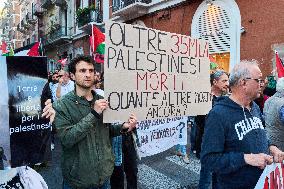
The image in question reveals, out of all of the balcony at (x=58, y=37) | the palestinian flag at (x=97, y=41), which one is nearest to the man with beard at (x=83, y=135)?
the palestinian flag at (x=97, y=41)

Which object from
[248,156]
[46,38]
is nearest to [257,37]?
[248,156]

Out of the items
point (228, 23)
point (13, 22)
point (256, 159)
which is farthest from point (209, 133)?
point (13, 22)

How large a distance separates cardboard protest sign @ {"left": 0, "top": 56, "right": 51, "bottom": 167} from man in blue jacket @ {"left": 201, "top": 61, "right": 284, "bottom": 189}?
1.12 m

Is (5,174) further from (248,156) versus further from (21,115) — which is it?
(248,156)

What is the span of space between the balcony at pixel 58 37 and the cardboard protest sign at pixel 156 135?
22.1 metres

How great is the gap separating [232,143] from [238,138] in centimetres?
5

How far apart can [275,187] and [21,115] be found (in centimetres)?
196

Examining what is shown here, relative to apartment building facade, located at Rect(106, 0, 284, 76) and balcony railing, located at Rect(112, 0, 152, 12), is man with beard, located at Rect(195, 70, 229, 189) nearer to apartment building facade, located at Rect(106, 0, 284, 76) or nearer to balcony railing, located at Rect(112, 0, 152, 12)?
apartment building facade, located at Rect(106, 0, 284, 76)

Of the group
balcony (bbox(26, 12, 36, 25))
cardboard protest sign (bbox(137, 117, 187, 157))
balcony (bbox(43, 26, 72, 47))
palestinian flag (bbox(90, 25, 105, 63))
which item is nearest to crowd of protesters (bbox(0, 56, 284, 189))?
cardboard protest sign (bbox(137, 117, 187, 157))

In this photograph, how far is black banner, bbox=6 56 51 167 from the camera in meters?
2.20

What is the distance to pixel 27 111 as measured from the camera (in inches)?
89.3

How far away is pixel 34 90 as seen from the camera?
229 cm

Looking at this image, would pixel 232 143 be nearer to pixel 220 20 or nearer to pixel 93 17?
pixel 220 20

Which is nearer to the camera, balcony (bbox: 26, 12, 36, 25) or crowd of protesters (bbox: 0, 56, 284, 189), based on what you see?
crowd of protesters (bbox: 0, 56, 284, 189)
